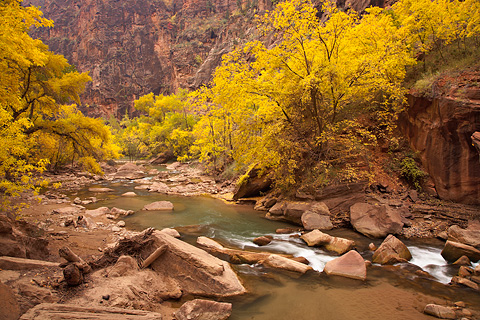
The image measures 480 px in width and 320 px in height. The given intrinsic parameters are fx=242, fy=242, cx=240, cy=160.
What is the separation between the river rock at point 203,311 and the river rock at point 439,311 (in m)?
3.76

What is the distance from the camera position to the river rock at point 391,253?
6.80m

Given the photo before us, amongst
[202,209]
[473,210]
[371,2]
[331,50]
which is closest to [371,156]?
[473,210]

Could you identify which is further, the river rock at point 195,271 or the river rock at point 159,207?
the river rock at point 159,207

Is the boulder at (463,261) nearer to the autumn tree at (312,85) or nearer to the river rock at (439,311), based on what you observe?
the river rock at (439,311)

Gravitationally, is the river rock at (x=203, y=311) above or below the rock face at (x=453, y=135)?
below

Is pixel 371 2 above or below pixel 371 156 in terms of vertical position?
above

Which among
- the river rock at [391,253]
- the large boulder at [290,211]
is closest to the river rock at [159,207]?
the large boulder at [290,211]

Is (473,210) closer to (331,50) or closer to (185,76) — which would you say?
(331,50)

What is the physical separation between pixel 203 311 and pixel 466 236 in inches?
329

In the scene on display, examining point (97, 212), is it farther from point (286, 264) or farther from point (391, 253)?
point (391, 253)

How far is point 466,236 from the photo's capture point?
7539 millimetres

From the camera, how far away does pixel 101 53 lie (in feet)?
287

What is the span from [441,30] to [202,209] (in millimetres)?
14277

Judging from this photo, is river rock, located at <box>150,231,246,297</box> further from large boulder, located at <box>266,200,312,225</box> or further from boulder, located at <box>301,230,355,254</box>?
large boulder, located at <box>266,200,312,225</box>
